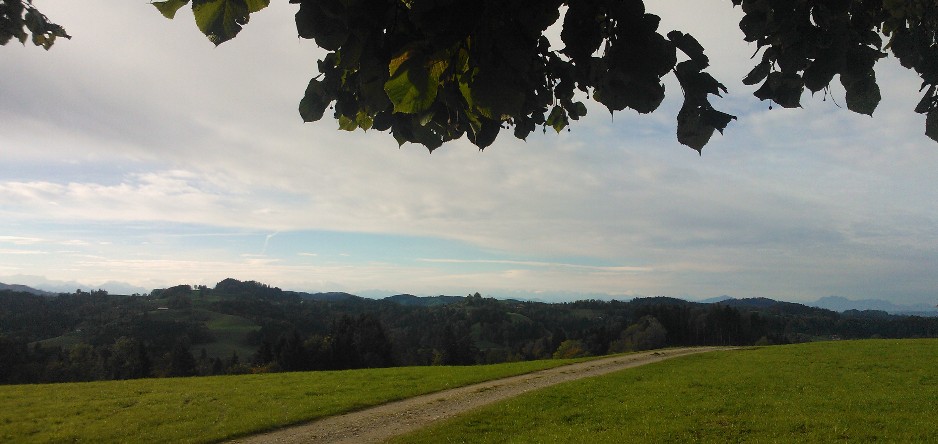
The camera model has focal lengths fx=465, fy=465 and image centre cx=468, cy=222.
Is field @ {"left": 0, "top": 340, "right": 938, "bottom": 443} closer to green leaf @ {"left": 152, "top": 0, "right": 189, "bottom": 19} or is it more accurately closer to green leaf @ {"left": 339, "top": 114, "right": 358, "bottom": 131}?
green leaf @ {"left": 339, "top": 114, "right": 358, "bottom": 131}

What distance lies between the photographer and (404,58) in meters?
1.85

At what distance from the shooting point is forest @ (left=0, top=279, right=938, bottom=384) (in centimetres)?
7231

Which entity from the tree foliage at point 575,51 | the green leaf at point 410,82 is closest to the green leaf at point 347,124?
the tree foliage at point 575,51

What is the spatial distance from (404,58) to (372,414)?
18465 mm

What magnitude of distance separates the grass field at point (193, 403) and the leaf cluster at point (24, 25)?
40.9ft

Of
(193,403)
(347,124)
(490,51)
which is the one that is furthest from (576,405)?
(490,51)

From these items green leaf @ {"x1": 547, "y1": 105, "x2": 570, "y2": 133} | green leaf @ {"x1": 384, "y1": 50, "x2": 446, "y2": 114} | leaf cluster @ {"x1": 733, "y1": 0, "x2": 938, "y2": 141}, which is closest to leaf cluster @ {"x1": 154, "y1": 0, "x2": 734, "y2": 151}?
green leaf @ {"x1": 384, "y1": 50, "x2": 446, "y2": 114}

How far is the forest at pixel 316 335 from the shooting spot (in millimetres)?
72312

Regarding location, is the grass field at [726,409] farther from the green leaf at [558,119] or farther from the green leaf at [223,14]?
the green leaf at [223,14]

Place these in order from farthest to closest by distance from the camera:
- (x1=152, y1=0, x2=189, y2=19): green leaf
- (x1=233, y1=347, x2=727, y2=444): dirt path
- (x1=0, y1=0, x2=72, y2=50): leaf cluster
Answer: (x1=233, y1=347, x2=727, y2=444): dirt path
(x1=0, y1=0, x2=72, y2=50): leaf cluster
(x1=152, y1=0, x2=189, y2=19): green leaf

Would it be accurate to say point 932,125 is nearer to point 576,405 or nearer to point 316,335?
point 576,405

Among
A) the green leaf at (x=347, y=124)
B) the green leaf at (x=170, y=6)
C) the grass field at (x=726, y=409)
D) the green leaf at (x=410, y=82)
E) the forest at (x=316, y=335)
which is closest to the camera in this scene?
the green leaf at (x=410, y=82)

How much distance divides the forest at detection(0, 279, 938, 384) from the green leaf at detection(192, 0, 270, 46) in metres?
68.2

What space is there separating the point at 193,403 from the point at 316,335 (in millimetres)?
60253
